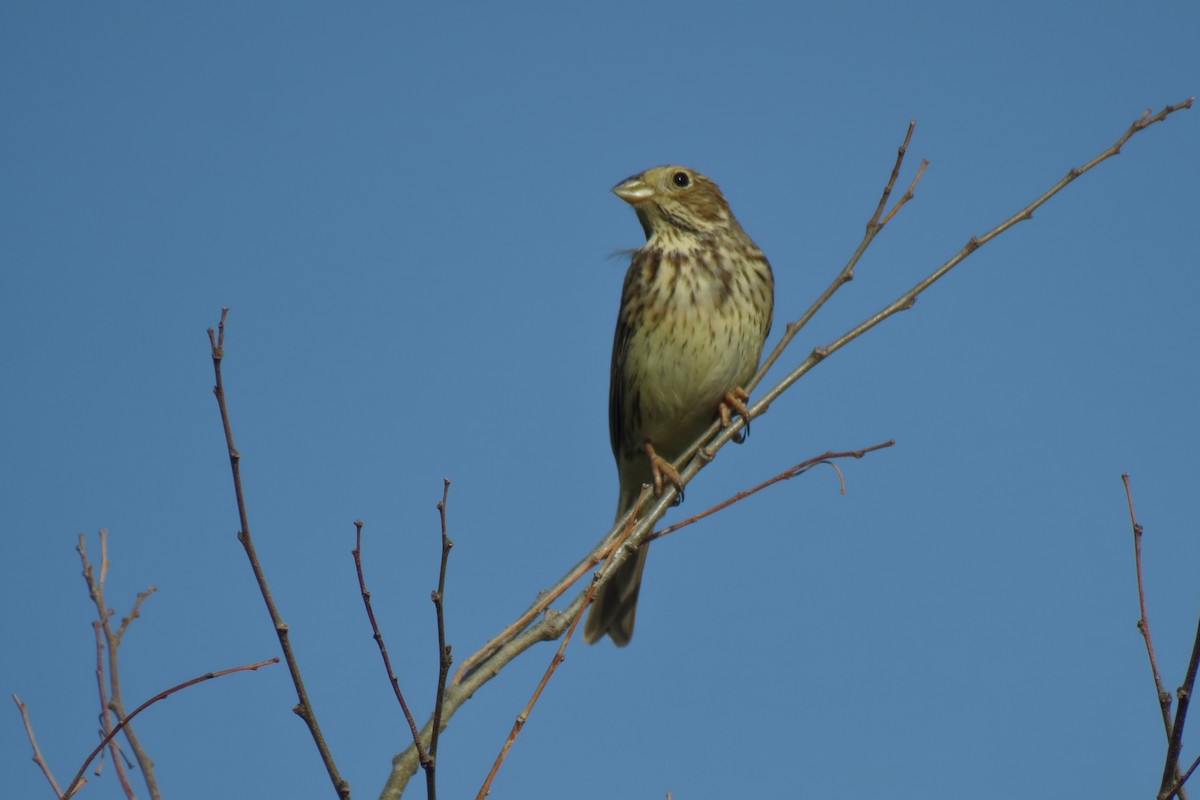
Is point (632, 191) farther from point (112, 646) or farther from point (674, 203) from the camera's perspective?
point (112, 646)

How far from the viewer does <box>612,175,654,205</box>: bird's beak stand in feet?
19.5

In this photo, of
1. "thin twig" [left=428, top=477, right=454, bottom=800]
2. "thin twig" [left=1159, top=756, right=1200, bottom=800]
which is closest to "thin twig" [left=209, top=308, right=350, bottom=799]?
"thin twig" [left=428, top=477, right=454, bottom=800]

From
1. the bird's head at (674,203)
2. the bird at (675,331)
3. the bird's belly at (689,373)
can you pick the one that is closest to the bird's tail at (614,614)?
the bird at (675,331)

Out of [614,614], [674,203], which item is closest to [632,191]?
[674,203]

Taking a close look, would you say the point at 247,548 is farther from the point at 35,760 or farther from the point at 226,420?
the point at 35,760

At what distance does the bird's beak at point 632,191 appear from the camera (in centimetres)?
595

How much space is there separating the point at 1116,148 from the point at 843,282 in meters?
0.85

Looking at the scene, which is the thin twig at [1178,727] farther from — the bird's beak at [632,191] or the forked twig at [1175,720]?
the bird's beak at [632,191]

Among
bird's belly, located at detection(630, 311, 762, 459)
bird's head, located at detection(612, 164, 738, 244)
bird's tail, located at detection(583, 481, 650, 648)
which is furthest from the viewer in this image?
bird's head, located at detection(612, 164, 738, 244)

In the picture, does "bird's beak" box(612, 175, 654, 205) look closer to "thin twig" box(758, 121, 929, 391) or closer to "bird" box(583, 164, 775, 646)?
"bird" box(583, 164, 775, 646)

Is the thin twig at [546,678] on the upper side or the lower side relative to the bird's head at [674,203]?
lower

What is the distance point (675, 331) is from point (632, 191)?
81 centimetres

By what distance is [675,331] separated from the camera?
18.2ft

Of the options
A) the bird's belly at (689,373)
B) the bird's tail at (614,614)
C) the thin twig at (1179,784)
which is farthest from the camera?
the bird's tail at (614,614)
